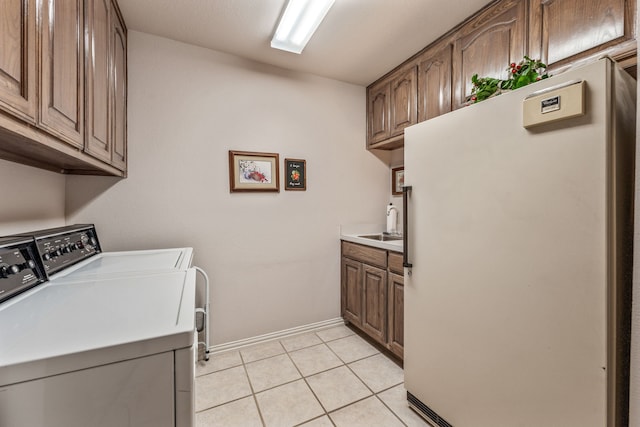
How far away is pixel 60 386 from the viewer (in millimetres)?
533

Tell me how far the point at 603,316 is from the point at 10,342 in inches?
62.8

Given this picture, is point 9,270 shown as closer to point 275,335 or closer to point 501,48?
point 275,335

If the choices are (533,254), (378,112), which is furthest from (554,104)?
(378,112)

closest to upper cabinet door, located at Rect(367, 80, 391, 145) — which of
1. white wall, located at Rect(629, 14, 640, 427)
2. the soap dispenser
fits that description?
the soap dispenser

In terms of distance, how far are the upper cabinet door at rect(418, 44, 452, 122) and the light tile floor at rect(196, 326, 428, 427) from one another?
1983 millimetres

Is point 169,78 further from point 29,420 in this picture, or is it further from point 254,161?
point 29,420

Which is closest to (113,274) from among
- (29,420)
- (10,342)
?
(10,342)

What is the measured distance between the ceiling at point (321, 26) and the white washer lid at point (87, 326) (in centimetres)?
173

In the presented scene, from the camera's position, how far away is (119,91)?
1.67 metres

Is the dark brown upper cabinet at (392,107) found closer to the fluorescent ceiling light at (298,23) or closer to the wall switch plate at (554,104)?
the fluorescent ceiling light at (298,23)

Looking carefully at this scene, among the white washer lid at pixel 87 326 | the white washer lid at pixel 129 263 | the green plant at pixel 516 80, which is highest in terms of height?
the green plant at pixel 516 80

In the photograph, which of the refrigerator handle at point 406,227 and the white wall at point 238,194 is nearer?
the refrigerator handle at point 406,227

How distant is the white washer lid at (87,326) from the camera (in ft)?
1.73

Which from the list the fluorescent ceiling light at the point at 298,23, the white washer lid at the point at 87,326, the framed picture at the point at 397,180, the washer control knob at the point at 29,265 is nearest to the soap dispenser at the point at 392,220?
the framed picture at the point at 397,180
